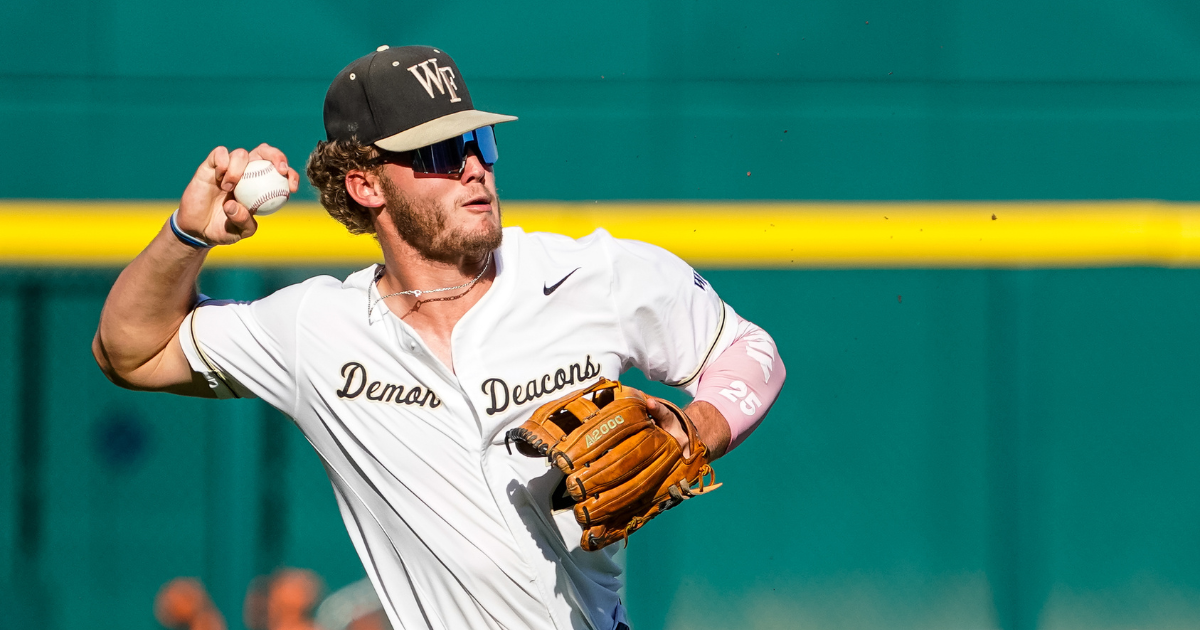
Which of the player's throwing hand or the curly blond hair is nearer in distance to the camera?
the player's throwing hand

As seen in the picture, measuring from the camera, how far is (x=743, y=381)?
1.89 m

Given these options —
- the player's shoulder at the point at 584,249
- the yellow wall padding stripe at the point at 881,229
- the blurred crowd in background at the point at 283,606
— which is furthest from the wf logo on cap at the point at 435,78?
the blurred crowd in background at the point at 283,606

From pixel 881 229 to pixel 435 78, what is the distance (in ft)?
5.68

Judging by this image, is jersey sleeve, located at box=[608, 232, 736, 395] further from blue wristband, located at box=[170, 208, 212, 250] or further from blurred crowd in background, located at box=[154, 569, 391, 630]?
blurred crowd in background, located at box=[154, 569, 391, 630]

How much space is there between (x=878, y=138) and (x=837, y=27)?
0.39m

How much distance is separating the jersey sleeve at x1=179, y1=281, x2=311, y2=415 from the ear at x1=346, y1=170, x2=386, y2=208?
0.67ft

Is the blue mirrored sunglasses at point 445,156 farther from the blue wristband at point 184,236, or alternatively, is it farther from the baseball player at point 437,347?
the blue wristband at point 184,236

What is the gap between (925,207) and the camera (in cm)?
322

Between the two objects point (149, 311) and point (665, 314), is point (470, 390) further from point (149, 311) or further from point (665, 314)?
point (149, 311)

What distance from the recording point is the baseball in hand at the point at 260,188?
5.90 ft

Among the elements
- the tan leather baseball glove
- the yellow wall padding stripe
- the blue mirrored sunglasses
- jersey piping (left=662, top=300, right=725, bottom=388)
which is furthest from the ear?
the yellow wall padding stripe

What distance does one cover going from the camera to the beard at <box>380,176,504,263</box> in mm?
1857

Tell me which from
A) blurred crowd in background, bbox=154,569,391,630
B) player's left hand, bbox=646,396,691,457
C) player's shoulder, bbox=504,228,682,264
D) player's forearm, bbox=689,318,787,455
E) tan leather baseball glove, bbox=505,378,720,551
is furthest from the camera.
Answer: blurred crowd in background, bbox=154,569,391,630

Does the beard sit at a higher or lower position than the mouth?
lower
